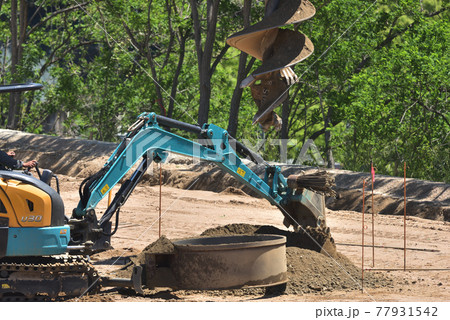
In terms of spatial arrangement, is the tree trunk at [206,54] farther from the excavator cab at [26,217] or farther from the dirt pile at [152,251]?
the excavator cab at [26,217]

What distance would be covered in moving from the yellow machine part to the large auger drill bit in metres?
3.38

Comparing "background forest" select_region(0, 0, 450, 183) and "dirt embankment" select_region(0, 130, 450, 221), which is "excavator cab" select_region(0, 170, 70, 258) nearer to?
"background forest" select_region(0, 0, 450, 183)

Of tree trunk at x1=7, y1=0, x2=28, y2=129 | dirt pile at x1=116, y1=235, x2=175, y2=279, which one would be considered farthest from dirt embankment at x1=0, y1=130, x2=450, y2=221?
dirt pile at x1=116, y1=235, x2=175, y2=279

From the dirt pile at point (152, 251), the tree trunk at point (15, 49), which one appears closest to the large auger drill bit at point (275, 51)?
the dirt pile at point (152, 251)

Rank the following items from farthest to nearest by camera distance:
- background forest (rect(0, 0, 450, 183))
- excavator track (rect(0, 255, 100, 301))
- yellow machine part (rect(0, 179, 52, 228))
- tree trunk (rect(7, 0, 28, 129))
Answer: tree trunk (rect(7, 0, 28, 129))
background forest (rect(0, 0, 450, 183))
excavator track (rect(0, 255, 100, 301))
yellow machine part (rect(0, 179, 52, 228))

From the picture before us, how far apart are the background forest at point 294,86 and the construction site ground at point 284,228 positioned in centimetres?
282

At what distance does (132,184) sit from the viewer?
9289mm

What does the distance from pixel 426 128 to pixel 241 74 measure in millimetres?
5773

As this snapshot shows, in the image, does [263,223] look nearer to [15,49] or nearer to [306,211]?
[306,211]

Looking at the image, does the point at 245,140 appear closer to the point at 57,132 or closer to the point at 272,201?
the point at 57,132

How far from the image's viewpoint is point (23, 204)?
7.94 meters

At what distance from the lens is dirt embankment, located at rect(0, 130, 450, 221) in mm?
17922

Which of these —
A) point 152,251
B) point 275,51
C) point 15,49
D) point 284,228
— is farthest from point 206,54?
point 152,251

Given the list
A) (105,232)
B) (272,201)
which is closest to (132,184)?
(105,232)
